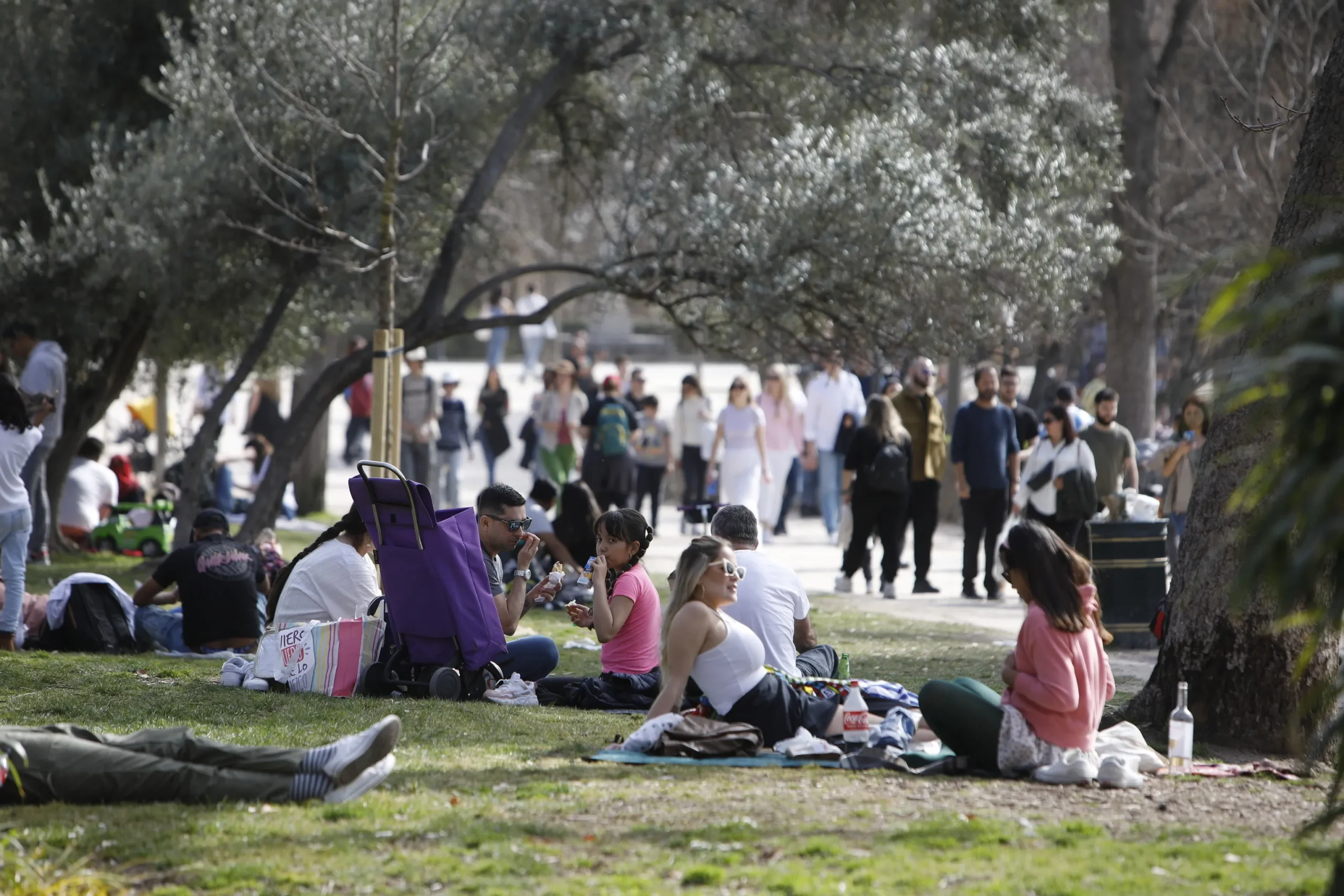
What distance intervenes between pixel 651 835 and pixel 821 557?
12.4 m

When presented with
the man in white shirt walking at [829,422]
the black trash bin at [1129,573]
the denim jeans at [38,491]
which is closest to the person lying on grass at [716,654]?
the black trash bin at [1129,573]

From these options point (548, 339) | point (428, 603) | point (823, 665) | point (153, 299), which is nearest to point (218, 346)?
point (153, 299)

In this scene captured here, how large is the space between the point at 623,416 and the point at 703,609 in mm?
11057

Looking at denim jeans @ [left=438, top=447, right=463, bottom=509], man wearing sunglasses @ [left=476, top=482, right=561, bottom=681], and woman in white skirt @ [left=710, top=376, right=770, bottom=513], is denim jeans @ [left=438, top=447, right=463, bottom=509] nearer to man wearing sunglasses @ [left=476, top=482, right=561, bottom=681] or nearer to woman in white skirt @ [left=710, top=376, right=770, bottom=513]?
woman in white skirt @ [left=710, top=376, right=770, bottom=513]

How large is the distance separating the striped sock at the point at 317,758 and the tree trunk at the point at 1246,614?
3.98m

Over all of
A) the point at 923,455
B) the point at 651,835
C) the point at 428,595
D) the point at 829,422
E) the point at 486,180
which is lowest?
the point at 651,835

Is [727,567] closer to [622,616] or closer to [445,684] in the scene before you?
[622,616]

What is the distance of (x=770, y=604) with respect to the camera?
25.0 feet

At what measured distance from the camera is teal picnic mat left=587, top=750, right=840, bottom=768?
6.42 metres

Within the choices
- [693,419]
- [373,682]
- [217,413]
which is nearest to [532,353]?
[693,419]

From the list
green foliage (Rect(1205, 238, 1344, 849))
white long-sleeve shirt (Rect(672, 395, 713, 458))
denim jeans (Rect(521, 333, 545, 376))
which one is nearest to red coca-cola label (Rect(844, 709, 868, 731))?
green foliage (Rect(1205, 238, 1344, 849))

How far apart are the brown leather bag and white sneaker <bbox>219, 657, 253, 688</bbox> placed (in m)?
2.92

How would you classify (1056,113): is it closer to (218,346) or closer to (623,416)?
(623,416)

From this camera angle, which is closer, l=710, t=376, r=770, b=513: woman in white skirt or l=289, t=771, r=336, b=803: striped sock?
l=289, t=771, r=336, b=803: striped sock
